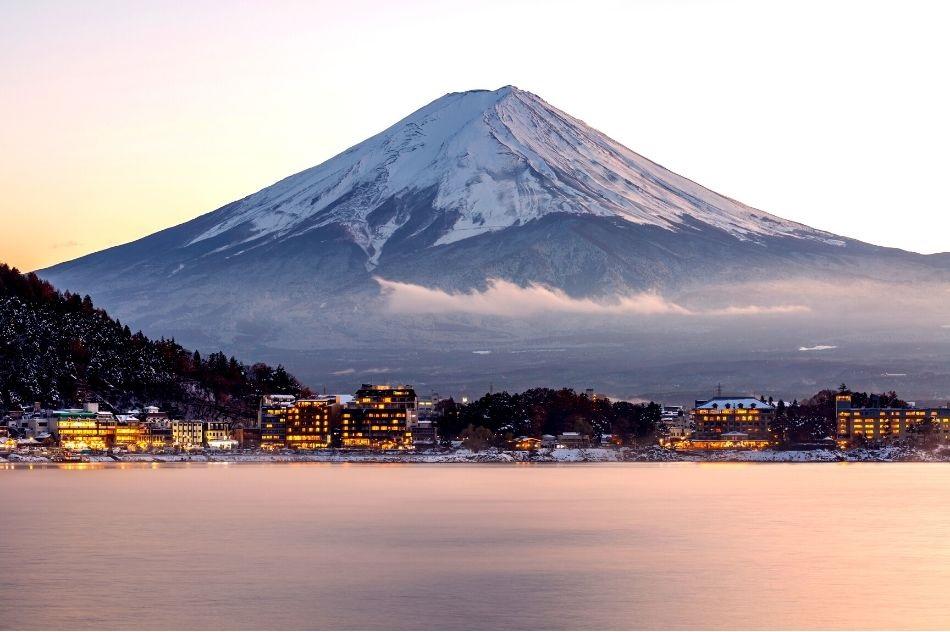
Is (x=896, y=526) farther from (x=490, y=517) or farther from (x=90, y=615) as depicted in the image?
(x=90, y=615)

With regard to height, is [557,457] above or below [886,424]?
below

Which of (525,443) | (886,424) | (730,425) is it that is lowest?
(525,443)

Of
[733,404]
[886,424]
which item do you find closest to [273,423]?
[733,404]

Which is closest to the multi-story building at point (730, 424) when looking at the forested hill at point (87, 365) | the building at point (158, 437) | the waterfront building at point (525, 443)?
the waterfront building at point (525, 443)

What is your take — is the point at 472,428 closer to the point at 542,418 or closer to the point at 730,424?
the point at 542,418

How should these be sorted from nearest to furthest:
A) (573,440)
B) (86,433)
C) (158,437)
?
(86,433)
(158,437)
(573,440)

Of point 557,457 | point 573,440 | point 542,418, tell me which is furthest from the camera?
point 542,418

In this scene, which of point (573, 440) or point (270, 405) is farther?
point (573, 440)
